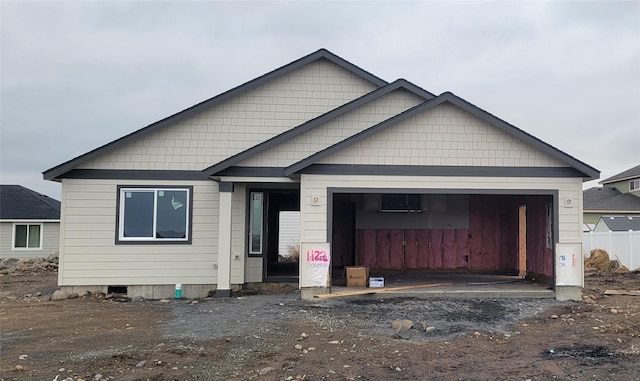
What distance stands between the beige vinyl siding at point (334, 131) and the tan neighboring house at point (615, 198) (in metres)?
23.0

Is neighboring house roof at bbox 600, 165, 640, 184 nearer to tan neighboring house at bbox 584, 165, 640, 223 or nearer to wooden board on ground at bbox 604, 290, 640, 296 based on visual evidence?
tan neighboring house at bbox 584, 165, 640, 223

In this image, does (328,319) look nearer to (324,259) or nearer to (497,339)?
(324,259)

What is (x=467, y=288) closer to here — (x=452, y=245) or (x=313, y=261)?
(x=313, y=261)

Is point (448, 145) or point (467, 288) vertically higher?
point (448, 145)

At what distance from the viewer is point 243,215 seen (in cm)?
1292

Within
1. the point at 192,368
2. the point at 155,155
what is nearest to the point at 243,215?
the point at 155,155

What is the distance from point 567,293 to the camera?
11.3 meters

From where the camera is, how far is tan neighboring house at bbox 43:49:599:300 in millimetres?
11273

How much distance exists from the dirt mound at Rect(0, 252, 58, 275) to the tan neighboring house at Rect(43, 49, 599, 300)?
11482mm

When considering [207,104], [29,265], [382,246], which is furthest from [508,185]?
[29,265]

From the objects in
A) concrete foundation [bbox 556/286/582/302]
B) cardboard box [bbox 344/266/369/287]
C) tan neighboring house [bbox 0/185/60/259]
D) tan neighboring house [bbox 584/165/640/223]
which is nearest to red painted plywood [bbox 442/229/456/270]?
cardboard box [bbox 344/266/369/287]

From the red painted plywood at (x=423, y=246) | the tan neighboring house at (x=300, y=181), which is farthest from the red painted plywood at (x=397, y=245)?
the red painted plywood at (x=423, y=246)

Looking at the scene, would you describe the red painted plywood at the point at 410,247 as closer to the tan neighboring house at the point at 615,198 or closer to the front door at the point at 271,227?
the front door at the point at 271,227

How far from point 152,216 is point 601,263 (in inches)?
701
